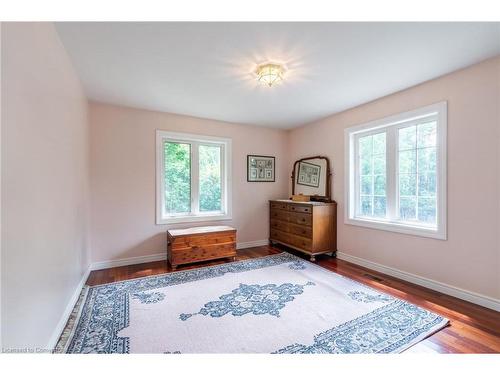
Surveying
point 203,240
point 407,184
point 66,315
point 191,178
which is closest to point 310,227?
point 407,184

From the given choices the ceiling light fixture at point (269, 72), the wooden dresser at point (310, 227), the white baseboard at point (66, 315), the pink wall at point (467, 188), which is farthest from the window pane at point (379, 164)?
the white baseboard at point (66, 315)

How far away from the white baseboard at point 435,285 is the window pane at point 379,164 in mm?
1260

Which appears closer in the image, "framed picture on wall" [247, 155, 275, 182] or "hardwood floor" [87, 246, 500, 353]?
"hardwood floor" [87, 246, 500, 353]

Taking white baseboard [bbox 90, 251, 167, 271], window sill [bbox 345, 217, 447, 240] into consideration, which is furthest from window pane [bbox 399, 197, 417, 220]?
white baseboard [bbox 90, 251, 167, 271]

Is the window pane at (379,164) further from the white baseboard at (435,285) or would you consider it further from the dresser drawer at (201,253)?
the dresser drawer at (201,253)

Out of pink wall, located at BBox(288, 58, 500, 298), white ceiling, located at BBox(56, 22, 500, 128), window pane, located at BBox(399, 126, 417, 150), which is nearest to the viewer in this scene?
white ceiling, located at BBox(56, 22, 500, 128)

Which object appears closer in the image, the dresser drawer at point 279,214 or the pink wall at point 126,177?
the pink wall at point 126,177

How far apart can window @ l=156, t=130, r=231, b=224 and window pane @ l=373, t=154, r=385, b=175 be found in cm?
232

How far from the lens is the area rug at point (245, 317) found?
1622 mm

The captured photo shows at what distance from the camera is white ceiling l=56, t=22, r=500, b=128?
5.63 ft

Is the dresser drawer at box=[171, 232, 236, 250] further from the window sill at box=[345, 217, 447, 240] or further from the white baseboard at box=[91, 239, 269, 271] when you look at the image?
the window sill at box=[345, 217, 447, 240]

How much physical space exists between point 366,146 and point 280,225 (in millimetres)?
1909

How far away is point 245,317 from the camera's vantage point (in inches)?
77.2
